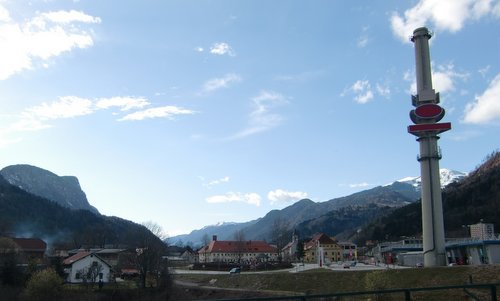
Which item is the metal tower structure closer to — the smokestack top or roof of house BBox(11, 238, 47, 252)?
the smokestack top

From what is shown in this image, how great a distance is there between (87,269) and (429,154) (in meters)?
57.9

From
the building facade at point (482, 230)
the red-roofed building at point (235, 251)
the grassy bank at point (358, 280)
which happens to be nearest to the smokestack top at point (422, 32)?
the grassy bank at point (358, 280)

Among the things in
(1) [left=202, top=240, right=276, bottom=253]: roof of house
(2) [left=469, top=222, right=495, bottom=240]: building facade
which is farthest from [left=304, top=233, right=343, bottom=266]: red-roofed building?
(2) [left=469, top=222, right=495, bottom=240]: building facade

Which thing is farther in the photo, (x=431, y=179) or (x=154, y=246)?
(x=154, y=246)

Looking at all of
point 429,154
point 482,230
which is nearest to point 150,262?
point 429,154

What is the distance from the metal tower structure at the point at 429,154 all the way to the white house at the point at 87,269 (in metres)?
52.4

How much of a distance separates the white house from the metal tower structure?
52.4 m

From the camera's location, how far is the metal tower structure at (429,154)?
71188mm

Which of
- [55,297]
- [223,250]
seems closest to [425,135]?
[55,297]

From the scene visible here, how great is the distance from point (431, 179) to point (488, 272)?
19220 millimetres

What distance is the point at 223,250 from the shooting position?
186m

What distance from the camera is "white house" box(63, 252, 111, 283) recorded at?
8362cm

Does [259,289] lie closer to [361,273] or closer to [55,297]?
[361,273]

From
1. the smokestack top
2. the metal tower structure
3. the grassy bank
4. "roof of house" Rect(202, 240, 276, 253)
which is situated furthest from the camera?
"roof of house" Rect(202, 240, 276, 253)
